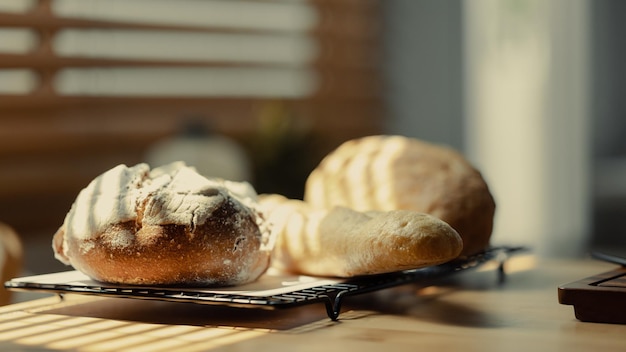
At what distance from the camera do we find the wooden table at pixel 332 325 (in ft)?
2.46

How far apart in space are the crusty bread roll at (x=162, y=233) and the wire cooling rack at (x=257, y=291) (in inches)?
0.7

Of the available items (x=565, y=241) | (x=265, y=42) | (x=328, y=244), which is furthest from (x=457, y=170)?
(x=565, y=241)

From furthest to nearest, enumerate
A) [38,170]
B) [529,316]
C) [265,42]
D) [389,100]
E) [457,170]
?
[389,100], [265,42], [38,170], [457,170], [529,316]

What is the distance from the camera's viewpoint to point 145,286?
0.91 m

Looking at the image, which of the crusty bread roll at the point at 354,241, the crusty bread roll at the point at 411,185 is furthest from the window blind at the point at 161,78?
the crusty bread roll at the point at 354,241

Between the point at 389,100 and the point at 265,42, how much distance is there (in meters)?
0.88

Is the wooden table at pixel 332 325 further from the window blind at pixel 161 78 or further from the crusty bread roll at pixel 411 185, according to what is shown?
the window blind at pixel 161 78

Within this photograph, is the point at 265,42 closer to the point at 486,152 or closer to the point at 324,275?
the point at 486,152

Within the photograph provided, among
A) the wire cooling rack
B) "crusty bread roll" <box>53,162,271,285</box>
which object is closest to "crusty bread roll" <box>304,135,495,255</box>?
the wire cooling rack

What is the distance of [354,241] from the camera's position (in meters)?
0.94

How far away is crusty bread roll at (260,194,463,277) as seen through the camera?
86cm

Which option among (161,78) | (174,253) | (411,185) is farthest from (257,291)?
(161,78)

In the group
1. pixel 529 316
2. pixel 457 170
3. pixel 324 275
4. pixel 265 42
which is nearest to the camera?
pixel 529 316

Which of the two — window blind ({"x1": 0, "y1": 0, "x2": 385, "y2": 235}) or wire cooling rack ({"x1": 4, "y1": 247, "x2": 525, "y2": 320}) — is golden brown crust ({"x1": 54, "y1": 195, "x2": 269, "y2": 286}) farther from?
window blind ({"x1": 0, "y1": 0, "x2": 385, "y2": 235})
